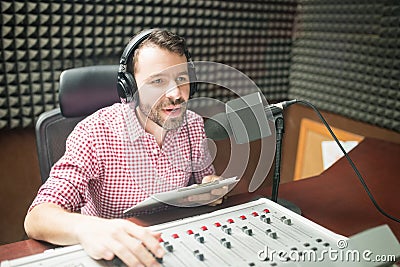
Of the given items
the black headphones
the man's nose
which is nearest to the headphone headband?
the black headphones

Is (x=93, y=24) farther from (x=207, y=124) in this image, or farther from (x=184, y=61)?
(x=207, y=124)

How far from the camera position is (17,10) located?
1.62m

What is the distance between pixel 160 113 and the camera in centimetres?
102

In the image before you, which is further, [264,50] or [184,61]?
[264,50]

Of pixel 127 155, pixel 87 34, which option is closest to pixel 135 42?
pixel 127 155

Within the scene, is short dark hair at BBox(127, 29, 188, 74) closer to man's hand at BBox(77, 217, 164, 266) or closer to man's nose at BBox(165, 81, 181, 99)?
man's nose at BBox(165, 81, 181, 99)

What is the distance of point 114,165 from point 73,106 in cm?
27

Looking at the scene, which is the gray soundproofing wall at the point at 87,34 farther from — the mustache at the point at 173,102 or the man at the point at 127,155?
the mustache at the point at 173,102

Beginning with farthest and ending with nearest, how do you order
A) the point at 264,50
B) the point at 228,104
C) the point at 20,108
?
the point at 264,50
the point at 20,108
the point at 228,104

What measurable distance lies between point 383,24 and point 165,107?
146cm

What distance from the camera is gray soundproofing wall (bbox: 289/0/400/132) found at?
6.37ft

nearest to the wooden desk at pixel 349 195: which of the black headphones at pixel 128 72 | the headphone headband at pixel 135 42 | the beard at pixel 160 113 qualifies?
the beard at pixel 160 113

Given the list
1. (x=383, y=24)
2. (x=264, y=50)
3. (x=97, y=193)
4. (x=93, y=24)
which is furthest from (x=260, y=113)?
(x=264, y=50)

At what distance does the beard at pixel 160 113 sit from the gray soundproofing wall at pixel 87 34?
0.86 metres
